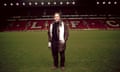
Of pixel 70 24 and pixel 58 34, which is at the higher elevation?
pixel 58 34

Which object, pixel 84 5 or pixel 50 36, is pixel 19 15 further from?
pixel 50 36

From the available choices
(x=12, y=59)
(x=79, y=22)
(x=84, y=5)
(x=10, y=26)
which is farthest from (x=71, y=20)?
(x=12, y=59)

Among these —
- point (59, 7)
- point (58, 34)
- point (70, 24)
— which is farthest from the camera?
point (59, 7)

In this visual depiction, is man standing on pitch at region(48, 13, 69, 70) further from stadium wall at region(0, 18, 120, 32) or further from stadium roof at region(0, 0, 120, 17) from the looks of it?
stadium roof at region(0, 0, 120, 17)

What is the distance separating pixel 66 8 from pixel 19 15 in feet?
28.2

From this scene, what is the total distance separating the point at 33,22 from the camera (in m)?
36.1

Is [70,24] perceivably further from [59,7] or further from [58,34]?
[58,34]

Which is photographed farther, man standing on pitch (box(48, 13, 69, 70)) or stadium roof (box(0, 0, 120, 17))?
stadium roof (box(0, 0, 120, 17))

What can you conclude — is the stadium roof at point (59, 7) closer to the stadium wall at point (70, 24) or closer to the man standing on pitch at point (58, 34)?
the stadium wall at point (70, 24)

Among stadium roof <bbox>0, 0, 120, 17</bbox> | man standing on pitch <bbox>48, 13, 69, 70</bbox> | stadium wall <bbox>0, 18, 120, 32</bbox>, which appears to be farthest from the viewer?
stadium roof <bbox>0, 0, 120, 17</bbox>

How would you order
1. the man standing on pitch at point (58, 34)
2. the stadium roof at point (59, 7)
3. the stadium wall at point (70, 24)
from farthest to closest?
the stadium roof at point (59, 7) < the stadium wall at point (70, 24) < the man standing on pitch at point (58, 34)

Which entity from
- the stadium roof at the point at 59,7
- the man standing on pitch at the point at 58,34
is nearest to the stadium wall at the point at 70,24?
the stadium roof at the point at 59,7

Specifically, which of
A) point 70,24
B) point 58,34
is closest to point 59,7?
point 70,24

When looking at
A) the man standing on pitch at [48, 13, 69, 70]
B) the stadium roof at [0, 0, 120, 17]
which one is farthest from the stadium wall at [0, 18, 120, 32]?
the man standing on pitch at [48, 13, 69, 70]
